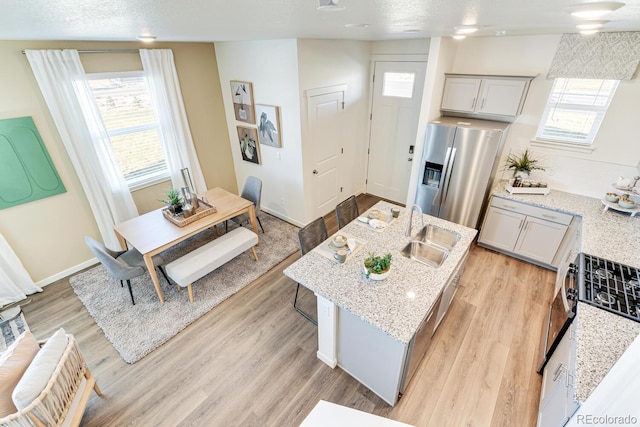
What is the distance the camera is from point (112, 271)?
9.86ft

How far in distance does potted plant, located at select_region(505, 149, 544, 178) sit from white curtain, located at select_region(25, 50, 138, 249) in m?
5.28

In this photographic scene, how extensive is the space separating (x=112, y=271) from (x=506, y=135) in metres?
5.02

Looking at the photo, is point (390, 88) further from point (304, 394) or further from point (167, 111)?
point (304, 394)

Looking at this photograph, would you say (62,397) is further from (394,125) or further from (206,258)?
(394,125)

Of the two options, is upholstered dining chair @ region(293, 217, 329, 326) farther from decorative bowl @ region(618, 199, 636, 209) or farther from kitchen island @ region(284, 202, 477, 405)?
decorative bowl @ region(618, 199, 636, 209)

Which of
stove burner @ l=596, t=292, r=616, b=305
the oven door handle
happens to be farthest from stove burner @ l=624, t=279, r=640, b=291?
the oven door handle

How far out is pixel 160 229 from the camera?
3373 mm

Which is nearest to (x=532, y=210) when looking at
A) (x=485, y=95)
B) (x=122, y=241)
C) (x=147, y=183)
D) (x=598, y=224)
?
(x=598, y=224)

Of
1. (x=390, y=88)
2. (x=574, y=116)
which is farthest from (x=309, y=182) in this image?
(x=574, y=116)

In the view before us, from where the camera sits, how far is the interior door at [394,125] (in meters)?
4.34

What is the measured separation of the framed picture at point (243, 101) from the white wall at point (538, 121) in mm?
2898

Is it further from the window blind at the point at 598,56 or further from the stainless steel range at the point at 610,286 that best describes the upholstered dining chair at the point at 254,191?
the window blind at the point at 598,56

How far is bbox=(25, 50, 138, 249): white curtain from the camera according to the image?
3070 mm
